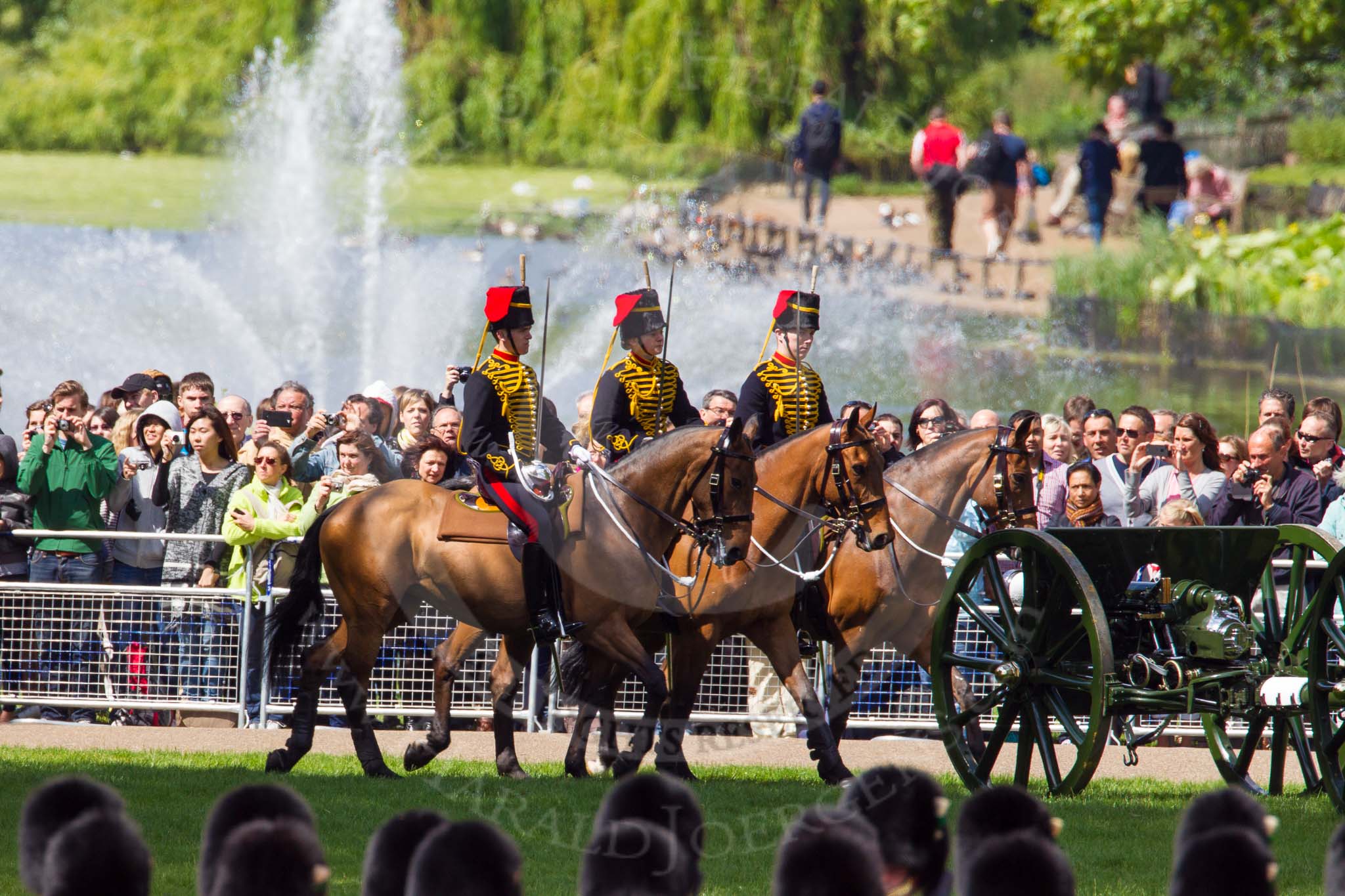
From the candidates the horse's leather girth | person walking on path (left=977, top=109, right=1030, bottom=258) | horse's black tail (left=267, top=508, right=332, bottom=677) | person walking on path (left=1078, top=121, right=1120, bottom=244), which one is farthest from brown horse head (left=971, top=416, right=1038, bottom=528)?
person walking on path (left=1078, top=121, right=1120, bottom=244)

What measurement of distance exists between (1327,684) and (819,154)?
15.8 m

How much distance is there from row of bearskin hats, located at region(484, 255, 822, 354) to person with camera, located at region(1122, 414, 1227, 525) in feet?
6.73

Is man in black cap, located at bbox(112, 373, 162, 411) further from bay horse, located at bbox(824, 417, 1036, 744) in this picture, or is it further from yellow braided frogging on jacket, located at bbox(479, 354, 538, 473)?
bay horse, located at bbox(824, 417, 1036, 744)

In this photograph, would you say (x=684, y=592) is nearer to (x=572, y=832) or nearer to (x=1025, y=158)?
(x=572, y=832)

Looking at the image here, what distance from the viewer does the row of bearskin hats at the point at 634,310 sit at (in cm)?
898

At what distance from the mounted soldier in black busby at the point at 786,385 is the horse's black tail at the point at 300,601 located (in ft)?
7.76

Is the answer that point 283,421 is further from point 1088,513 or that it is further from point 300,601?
point 1088,513

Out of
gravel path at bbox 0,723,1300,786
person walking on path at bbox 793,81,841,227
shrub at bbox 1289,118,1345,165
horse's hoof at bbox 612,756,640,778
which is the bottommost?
gravel path at bbox 0,723,1300,786

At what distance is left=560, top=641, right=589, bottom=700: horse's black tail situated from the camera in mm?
9242

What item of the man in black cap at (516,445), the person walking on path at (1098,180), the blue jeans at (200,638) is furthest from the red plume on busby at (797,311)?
the person walking on path at (1098,180)

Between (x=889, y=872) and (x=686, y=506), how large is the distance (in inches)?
212

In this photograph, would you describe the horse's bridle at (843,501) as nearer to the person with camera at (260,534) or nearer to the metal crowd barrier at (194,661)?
the metal crowd barrier at (194,661)

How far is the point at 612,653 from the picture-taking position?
28.4ft

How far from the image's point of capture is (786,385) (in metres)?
10.3
